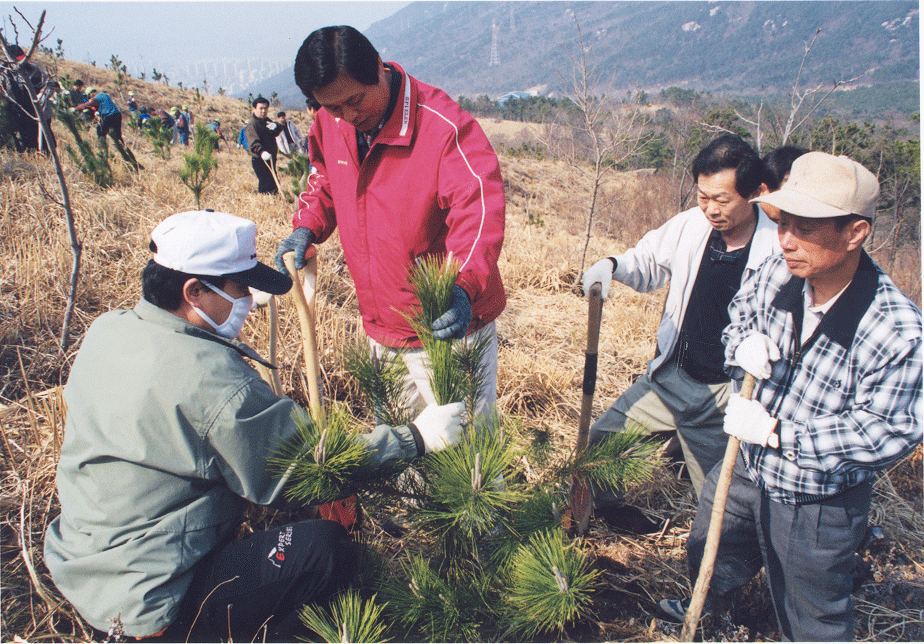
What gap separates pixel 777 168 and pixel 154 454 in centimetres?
237

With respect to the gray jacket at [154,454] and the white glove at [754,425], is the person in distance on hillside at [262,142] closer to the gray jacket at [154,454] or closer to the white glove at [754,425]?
the gray jacket at [154,454]

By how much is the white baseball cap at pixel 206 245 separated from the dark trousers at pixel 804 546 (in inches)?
70.1

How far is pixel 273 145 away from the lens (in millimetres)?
6988

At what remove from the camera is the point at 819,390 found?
1416 mm

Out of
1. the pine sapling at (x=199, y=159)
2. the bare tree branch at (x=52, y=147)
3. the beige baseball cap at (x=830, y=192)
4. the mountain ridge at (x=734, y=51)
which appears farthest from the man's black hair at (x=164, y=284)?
the mountain ridge at (x=734, y=51)

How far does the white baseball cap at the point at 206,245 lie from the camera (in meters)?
1.43

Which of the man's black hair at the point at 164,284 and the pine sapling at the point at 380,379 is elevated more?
the man's black hair at the point at 164,284

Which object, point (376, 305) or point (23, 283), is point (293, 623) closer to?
point (376, 305)

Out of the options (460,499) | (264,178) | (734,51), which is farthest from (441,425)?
(734,51)

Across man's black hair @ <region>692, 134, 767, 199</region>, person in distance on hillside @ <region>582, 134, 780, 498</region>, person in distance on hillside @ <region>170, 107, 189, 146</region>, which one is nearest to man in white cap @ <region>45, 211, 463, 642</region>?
person in distance on hillside @ <region>582, 134, 780, 498</region>

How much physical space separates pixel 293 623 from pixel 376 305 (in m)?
1.10

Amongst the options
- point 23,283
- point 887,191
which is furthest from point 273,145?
point 887,191

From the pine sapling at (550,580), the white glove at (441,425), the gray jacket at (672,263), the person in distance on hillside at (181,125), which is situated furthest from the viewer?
Result: the person in distance on hillside at (181,125)

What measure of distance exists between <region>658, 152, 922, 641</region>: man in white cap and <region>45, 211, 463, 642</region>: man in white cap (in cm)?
100
